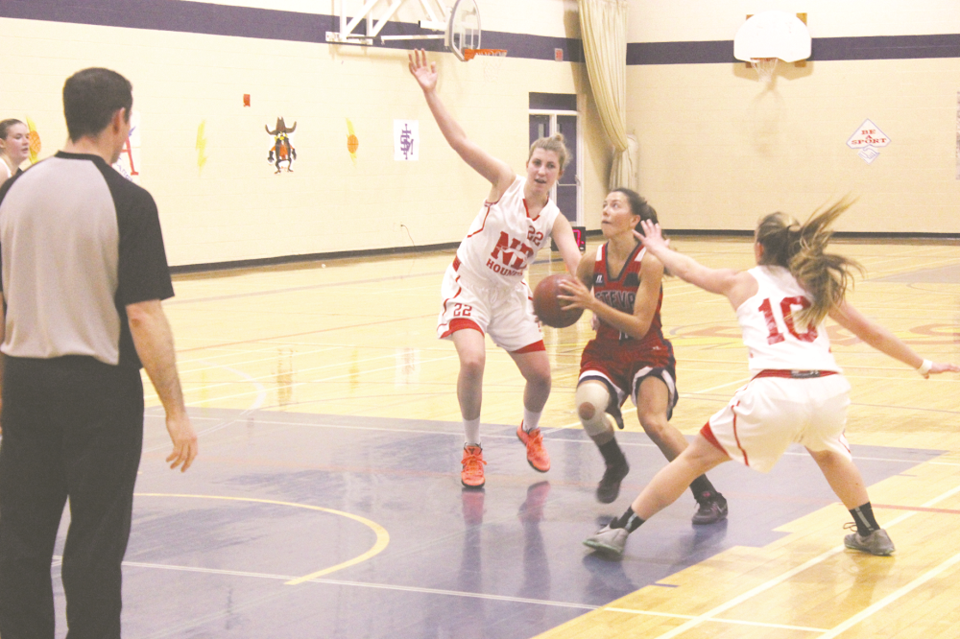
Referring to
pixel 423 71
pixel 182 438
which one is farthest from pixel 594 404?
pixel 182 438

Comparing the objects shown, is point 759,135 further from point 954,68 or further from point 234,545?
point 234,545

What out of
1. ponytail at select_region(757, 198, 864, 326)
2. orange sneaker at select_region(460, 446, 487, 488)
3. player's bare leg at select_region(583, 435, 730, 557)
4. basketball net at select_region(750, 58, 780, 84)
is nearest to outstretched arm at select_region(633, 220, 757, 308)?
ponytail at select_region(757, 198, 864, 326)

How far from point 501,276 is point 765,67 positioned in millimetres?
17722

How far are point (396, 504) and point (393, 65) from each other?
14026mm

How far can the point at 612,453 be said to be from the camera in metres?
4.97

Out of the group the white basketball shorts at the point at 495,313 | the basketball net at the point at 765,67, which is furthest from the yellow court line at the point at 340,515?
the basketball net at the point at 765,67

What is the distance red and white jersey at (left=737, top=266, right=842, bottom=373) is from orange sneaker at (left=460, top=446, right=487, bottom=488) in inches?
66.6

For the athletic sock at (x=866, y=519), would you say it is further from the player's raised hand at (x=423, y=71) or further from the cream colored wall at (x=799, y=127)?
the cream colored wall at (x=799, y=127)

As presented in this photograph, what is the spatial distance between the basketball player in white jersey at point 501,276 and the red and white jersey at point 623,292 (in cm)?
35

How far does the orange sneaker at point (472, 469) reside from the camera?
5406 mm

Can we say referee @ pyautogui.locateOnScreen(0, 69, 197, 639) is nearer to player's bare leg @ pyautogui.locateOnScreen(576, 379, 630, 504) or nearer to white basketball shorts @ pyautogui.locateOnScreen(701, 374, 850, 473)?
white basketball shorts @ pyautogui.locateOnScreen(701, 374, 850, 473)

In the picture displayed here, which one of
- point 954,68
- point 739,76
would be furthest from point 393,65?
point 954,68

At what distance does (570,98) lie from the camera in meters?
22.5

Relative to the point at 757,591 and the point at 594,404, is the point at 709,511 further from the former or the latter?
the point at 757,591
